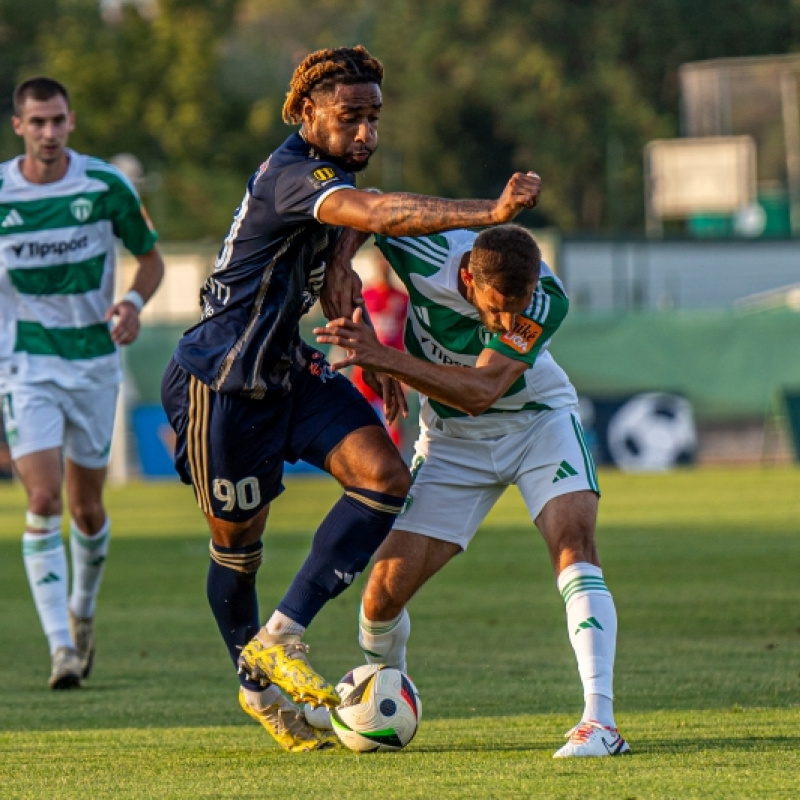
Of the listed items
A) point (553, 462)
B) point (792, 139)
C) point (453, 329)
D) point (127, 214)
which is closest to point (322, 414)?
point (453, 329)

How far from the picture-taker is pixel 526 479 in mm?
5977

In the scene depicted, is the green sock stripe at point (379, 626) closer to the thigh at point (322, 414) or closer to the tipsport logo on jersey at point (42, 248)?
the thigh at point (322, 414)

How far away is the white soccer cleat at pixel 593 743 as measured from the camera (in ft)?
17.3

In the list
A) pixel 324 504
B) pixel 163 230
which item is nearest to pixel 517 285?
pixel 324 504

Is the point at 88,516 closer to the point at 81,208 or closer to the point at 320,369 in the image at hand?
the point at 81,208

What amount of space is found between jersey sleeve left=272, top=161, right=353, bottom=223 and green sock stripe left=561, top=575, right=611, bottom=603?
1.45 metres

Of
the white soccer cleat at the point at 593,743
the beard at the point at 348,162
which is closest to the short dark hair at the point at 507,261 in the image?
the beard at the point at 348,162

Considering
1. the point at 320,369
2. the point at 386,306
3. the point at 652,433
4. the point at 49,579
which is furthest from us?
the point at 652,433

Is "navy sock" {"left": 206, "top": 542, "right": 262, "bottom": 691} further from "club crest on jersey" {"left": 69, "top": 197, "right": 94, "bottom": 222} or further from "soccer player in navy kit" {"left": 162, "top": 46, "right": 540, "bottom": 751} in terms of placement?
"club crest on jersey" {"left": 69, "top": 197, "right": 94, "bottom": 222}

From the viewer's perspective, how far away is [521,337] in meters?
5.66

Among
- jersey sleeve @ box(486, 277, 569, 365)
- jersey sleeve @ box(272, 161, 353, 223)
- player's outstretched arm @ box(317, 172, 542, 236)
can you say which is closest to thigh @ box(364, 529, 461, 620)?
jersey sleeve @ box(486, 277, 569, 365)

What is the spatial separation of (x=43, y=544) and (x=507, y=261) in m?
3.26

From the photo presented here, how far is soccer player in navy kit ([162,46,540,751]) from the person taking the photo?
5430mm

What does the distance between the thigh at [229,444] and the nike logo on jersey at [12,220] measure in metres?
2.30
